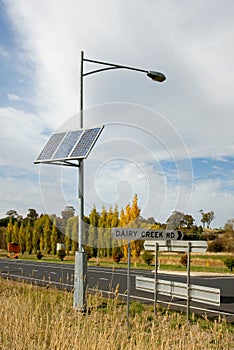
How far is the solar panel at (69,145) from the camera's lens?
1006 centimetres

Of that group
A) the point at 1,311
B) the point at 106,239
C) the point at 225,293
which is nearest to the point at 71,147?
the point at 1,311

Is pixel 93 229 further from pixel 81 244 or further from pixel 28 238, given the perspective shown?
pixel 28 238

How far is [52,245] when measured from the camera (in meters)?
49.4

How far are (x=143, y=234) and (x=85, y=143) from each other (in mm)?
2210

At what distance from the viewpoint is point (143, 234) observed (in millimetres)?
9711

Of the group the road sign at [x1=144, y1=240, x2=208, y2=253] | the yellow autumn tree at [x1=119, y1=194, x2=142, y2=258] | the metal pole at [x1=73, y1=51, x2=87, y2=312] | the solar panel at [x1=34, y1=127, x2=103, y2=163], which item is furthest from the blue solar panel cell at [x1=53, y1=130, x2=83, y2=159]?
the yellow autumn tree at [x1=119, y1=194, x2=142, y2=258]

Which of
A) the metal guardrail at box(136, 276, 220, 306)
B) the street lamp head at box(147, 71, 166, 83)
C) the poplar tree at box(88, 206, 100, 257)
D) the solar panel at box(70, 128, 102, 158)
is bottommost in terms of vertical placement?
the metal guardrail at box(136, 276, 220, 306)

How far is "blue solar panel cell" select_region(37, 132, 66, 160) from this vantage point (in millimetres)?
10875

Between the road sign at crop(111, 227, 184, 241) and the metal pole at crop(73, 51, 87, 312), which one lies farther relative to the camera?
the metal pole at crop(73, 51, 87, 312)

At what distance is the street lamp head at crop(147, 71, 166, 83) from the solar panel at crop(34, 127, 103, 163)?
195 centimetres

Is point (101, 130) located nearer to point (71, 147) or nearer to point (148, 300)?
point (71, 147)

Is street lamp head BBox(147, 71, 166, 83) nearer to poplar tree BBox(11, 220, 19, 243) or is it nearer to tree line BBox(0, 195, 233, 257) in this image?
tree line BBox(0, 195, 233, 257)

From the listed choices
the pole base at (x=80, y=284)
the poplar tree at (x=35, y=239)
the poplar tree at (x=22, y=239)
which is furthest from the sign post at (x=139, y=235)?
the poplar tree at (x=22, y=239)

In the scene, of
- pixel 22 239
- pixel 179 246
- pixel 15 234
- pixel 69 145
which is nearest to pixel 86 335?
pixel 179 246
